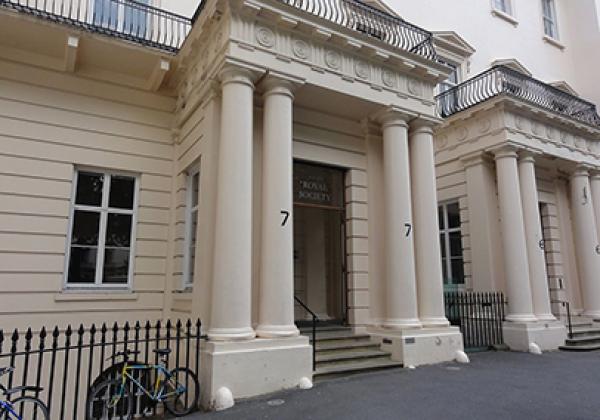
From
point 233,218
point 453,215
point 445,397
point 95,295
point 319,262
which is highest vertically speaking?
point 453,215

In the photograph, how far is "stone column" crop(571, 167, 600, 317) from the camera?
1252cm

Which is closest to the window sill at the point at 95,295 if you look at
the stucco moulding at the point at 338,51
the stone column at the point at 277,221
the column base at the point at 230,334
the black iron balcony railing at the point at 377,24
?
the column base at the point at 230,334

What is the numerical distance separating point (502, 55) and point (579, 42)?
5.24 m

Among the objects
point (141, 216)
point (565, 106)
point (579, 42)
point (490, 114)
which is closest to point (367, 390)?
point (141, 216)

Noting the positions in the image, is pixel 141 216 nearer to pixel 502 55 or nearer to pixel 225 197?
pixel 225 197

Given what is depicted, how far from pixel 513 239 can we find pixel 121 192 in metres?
9.31

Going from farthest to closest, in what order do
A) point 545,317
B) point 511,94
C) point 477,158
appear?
point 477,158
point 511,94
point 545,317

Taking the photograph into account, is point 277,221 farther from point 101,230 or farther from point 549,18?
point 549,18

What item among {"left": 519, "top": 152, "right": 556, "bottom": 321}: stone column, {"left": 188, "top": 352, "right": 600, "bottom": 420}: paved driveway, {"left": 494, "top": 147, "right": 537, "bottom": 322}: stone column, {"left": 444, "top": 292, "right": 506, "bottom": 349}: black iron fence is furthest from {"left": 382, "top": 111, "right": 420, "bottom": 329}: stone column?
{"left": 519, "top": 152, "right": 556, "bottom": 321}: stone column

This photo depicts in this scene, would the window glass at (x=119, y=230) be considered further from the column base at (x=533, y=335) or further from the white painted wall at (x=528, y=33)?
the white painted wall at (x=528, y=33)

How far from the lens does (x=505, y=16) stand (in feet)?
53.6

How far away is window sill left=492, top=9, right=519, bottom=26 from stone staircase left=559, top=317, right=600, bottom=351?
37.3 feet

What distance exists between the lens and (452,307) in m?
11.0

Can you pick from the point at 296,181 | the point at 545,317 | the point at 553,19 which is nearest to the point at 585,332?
the point at 545,317
